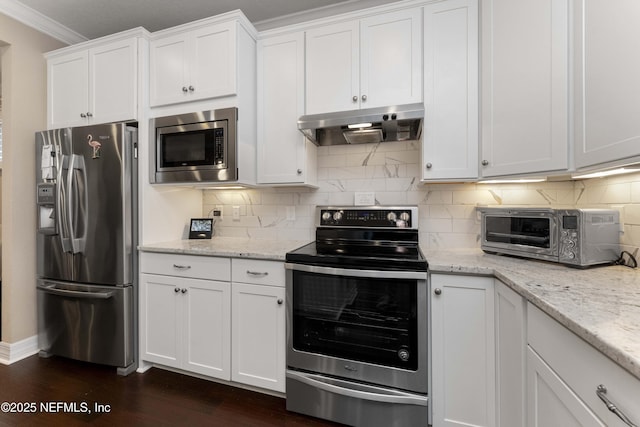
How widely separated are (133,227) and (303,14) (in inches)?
86.1

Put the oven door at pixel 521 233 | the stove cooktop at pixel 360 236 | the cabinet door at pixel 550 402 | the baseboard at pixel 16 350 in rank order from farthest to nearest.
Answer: the baseboard at pixel 16 350 → the stove cooktop at pixel 360 236 → the oven door at pixel 521 233 → the cabinet door at pixel 550 402

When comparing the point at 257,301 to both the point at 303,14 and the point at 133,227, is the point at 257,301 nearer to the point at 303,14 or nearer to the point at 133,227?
the point at 133,227

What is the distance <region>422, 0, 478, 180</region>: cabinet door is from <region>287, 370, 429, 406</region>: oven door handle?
1.25m

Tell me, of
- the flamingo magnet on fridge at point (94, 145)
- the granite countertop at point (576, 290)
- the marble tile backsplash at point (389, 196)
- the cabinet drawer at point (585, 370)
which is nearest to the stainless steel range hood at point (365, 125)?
the marble tile backsplash at point (389, 196)

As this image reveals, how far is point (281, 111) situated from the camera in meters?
2.09

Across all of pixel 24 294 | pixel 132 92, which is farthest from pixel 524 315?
pixel 24 294

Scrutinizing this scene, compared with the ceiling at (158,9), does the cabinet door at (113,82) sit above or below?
below

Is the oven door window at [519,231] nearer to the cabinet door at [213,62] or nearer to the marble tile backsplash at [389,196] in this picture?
the marble tile backsplash at [389,196]

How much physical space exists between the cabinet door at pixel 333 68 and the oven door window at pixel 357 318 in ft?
3.82

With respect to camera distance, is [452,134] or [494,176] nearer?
[494,176]

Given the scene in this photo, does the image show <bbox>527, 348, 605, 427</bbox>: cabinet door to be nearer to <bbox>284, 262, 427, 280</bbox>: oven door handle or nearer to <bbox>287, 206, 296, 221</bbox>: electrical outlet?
<bbox>284, 262, 427, 280</bbox>: oven door handle

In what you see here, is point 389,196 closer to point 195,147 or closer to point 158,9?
point 195,147

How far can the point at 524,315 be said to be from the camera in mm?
1106

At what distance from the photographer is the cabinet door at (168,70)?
82.1 inches
